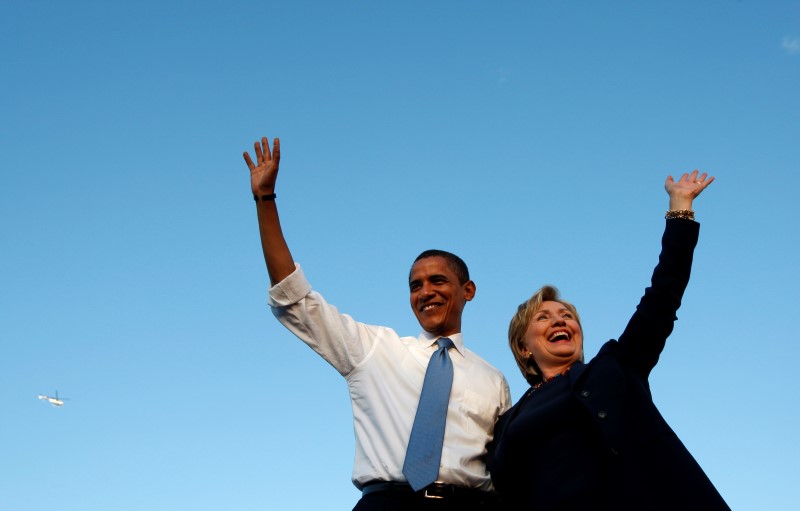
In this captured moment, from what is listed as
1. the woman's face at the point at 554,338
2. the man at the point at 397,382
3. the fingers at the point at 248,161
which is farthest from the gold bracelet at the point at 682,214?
the fingers at the point at 248,161

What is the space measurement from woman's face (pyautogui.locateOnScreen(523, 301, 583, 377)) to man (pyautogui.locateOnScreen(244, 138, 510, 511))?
47cm

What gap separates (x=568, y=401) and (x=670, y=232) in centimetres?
122

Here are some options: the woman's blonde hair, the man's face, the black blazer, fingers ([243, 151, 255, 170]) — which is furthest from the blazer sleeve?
fingers ([243, 151, 255, 170])

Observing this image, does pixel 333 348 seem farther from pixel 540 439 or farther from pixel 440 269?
pixel 540 439

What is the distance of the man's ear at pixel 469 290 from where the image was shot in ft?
23.1

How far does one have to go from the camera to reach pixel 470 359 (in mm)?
6660

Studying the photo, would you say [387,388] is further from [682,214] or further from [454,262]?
[682,214]

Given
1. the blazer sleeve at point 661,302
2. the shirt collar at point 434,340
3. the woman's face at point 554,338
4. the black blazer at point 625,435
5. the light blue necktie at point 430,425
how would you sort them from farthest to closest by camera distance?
1. the shirt collar at point 434,340
2. the woman's face at point 554,338
3. the light blue necktie at point 430,425
4. the blazer sleeve at point 661,302
5. the black blazer at point 625,435

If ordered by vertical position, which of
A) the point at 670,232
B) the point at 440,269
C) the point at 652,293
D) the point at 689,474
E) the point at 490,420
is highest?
the point at 440,269

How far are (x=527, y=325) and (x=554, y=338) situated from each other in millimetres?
260

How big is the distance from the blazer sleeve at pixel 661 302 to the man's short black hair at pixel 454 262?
1.70 m

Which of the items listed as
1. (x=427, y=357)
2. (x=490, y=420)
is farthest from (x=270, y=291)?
(x=490, y=420)

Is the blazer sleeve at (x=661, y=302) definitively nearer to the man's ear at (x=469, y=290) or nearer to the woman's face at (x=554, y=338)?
the woman's face at (x=554, y=338)

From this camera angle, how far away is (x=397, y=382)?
20.6 ft
